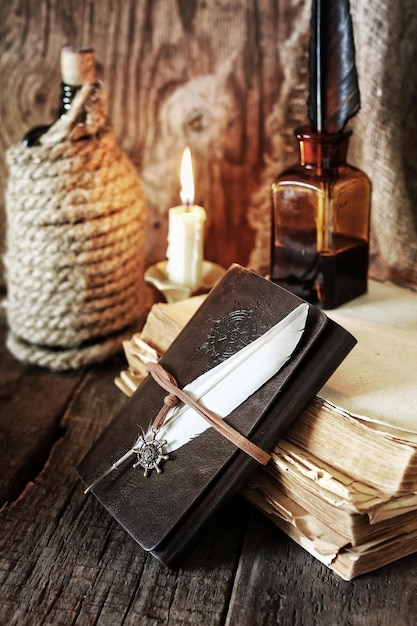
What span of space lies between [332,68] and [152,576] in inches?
24.5

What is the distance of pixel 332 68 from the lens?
94cm

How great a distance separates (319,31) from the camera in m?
0.93

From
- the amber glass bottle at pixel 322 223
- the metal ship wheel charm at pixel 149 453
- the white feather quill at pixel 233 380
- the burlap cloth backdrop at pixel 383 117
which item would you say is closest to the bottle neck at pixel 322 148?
the amber glass bottle at pixel 322 223

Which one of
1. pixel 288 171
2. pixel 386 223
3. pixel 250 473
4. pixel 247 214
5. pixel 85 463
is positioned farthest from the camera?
pixel 247 214

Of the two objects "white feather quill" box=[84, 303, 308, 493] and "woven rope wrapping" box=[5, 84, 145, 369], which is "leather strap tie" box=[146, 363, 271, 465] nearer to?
"white feather quill" box=[84, 303, 308, 493]

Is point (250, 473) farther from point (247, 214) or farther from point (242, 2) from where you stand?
point (242, 2)

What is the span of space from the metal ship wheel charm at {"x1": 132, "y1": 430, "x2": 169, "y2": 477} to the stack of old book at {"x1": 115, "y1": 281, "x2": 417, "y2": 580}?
105 millimetres

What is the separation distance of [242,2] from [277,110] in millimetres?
169

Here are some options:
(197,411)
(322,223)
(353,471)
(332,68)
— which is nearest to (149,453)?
(197,411)

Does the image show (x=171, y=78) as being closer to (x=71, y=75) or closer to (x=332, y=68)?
(x=71, y=75)

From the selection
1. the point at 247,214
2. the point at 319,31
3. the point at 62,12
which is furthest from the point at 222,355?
the point at 62,12

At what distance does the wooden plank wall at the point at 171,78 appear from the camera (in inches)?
47.1

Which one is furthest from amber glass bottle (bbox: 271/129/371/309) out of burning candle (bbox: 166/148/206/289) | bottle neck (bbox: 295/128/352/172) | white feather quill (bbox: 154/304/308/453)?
white feather quill (bbox: 154/304/308/453)

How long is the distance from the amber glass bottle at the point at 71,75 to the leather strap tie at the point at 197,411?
16.6 inches
